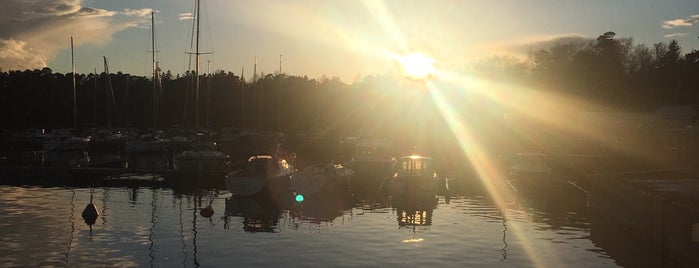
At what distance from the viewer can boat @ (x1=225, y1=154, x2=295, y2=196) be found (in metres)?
47.9

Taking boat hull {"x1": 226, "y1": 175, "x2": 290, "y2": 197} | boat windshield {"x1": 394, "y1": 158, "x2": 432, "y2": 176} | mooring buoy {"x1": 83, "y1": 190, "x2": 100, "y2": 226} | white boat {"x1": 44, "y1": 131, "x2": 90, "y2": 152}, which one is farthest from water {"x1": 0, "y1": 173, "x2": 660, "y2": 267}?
white boat {"x1": 44, "y1": 131, "x2": 90, "y2": 152}

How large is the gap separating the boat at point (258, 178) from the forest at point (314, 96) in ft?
220

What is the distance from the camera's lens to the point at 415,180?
46.7 m

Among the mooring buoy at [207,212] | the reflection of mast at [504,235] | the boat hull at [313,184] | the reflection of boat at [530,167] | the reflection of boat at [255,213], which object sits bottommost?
the reflection of mast at [504,235]

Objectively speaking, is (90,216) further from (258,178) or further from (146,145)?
(146,145)

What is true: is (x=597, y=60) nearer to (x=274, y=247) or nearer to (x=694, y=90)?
(x=694, y=90)

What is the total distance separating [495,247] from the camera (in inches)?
1226

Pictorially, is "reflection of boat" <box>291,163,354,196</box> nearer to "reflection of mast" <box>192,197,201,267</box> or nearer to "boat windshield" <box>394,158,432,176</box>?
"boat windshield" <box>394,158,432,176</box>

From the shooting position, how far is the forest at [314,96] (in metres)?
133

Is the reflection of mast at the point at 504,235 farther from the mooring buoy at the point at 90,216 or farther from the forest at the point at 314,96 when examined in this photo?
the forest at the point at 314,96

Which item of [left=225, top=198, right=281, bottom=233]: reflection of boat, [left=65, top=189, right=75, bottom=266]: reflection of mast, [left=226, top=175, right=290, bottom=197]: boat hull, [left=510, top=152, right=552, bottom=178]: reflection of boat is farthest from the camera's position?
[left=510, top=152, right=552, bottom=178]: reflection of boat

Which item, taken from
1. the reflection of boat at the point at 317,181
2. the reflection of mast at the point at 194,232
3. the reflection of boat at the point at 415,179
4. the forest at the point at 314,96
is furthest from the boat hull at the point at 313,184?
the forest at the point at 314,96

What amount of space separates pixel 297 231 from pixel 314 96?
537 ft

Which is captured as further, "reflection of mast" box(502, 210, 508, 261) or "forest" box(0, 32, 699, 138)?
"forest" box(0, 32, 699, 138)
